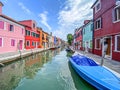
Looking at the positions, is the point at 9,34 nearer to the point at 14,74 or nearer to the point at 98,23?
the point at 14,74

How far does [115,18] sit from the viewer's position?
1333 centimetres

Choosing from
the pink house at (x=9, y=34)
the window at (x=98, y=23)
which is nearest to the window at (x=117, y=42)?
the window at (x=98, y=23)

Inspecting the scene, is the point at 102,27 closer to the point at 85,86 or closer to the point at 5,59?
the point at 85,86

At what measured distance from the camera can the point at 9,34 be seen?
73.3ft

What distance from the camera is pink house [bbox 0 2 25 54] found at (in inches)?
781

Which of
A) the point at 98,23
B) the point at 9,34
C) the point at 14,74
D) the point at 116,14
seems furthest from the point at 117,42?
the point at 9,34

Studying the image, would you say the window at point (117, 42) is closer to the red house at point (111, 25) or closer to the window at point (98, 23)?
the red house at point (111, 25)

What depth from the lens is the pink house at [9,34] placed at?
781 inches

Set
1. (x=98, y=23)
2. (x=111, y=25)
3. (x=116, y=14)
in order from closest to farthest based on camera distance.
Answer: (x=116, y=14), (x=111, y=25), (x=98, y=23)

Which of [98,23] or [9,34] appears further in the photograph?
[9,34]

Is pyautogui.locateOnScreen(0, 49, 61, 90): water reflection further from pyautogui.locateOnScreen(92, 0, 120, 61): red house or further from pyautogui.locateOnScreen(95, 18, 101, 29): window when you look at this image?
pyautogui.locateOnScreen(95, 18, 101, 29): window

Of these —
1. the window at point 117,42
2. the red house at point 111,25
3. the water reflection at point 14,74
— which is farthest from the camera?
the red house at point 111,25

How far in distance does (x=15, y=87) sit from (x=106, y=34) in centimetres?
1195

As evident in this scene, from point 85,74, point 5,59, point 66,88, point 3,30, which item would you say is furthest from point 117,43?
point 3,30
